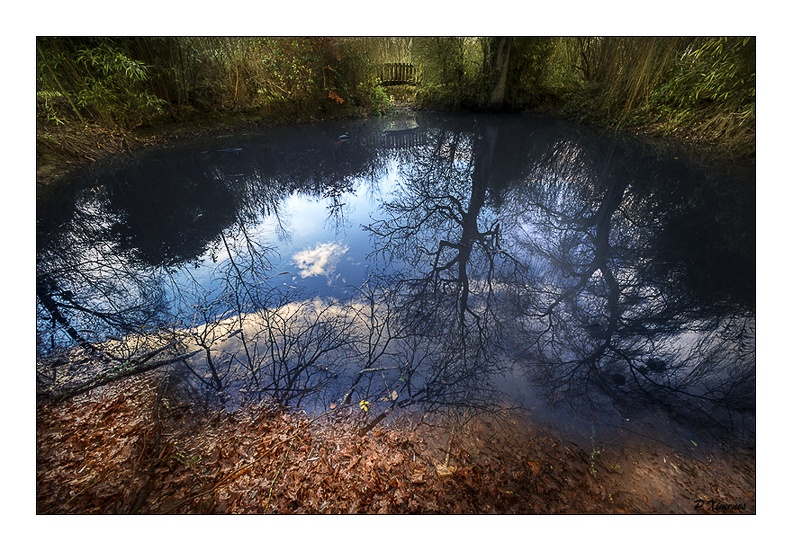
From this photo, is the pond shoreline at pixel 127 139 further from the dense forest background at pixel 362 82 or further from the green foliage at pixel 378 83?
the green foliage at pixel 378 83

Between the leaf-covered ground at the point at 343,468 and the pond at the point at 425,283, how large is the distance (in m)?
0.23

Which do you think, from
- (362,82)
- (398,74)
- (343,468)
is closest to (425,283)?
(343,468)

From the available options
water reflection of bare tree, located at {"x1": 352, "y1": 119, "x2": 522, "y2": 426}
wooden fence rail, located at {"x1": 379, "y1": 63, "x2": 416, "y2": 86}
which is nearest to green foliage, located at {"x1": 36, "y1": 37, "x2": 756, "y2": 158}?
wooden fence rail, located at {"x1": 379, "y1": 63, "x2": 416, "y2": 86}

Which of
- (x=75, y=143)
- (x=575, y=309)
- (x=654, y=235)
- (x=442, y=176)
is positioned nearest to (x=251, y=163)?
(x=75, y=143)

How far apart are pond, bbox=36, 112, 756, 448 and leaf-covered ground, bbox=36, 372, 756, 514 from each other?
0.23 meters

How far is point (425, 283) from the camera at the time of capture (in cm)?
353

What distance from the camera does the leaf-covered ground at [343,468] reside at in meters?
1.62

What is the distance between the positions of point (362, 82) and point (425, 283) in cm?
1115

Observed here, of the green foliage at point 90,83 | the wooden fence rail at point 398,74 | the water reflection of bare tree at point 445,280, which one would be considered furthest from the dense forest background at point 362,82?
the water reflection of bare tree at point 445,280

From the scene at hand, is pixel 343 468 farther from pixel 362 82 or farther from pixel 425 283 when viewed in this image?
pixel 362 82

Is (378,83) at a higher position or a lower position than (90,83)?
higher

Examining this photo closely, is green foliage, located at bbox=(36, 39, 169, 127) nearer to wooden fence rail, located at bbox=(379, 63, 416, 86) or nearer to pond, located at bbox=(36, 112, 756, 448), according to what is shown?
pond, located at bbox=(36, 112, 756, 448)

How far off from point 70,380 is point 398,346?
7.87ft

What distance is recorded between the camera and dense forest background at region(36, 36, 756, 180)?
6293mm
